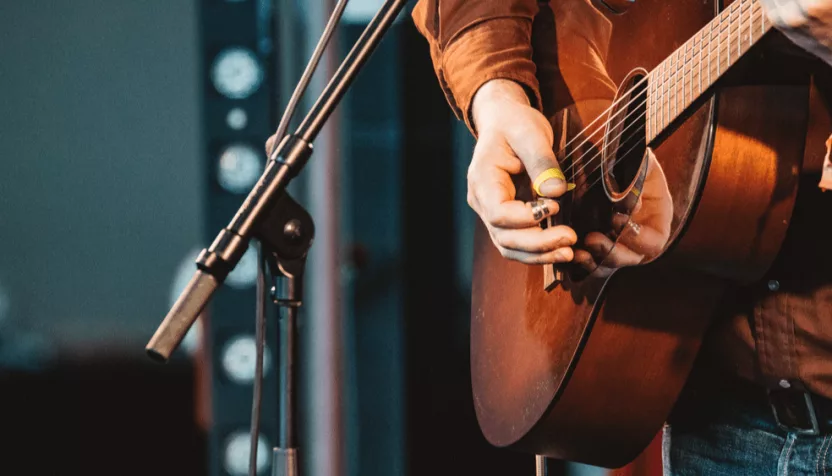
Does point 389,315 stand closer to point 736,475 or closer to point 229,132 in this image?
point 229,132

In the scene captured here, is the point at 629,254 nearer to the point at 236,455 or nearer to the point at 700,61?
the point at 700,61

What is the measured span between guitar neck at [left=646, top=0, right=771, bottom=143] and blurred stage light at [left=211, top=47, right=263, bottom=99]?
190cm

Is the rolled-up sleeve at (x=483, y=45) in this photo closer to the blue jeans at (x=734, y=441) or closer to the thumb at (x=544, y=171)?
the thumb at (x=544, y=171)

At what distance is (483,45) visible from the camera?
3.99 feet

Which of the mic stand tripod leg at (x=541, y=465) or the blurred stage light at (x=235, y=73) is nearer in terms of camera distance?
the mic stand tripod leg at (x=541, y=465)

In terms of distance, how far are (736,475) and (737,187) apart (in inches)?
14.5

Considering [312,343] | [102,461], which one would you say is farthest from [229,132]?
[102,461]

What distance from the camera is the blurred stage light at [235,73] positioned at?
265cm

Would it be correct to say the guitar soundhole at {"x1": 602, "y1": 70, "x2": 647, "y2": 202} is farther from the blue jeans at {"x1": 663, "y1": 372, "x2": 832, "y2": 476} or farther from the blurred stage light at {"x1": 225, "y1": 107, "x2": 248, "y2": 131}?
the blurred stage light at {"x1": 225, "y1": 107, "x2": 248, "y2": 131}

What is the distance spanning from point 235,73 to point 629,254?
1975 mm

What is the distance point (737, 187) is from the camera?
2.72ft

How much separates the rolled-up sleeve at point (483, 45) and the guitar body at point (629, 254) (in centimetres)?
5

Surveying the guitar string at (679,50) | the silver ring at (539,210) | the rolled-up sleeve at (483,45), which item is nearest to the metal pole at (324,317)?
the rolled-up sleeve at (483,45)

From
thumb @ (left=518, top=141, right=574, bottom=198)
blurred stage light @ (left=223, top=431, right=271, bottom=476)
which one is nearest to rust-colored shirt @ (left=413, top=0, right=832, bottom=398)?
thumb @ (left=518, top=141, right=574, bottom=198)
